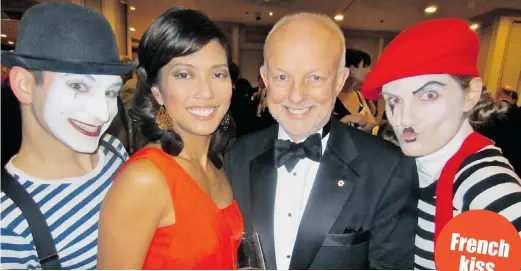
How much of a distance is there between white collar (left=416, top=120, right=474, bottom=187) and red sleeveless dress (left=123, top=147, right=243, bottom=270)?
75 centimetres

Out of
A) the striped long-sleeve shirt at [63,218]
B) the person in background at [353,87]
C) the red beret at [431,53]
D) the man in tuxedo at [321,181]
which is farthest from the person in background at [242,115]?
the red beret at [431,53]

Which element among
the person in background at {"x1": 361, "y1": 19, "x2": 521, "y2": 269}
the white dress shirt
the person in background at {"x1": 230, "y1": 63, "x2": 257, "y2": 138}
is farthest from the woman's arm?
the person in background at {"x1": 230, "y1": 63, "x2": 257, "y2": 138}

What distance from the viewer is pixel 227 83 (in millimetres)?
1381

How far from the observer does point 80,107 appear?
3.61ft

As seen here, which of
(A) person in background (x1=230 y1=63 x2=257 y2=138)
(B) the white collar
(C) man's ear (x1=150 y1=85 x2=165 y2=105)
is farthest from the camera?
(A) person in background (x1=230 y1=63 x2=257 y2=138)

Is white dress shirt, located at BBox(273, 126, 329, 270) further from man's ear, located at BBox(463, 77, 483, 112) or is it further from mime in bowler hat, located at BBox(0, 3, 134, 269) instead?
mime in bowler hat, located at BBox(0, 3, 134, 269)

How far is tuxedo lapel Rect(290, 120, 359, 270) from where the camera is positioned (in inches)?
50.4

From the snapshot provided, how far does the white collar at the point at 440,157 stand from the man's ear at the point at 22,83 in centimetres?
135

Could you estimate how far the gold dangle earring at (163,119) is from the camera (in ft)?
4.43

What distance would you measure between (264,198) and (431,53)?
2.69 feet

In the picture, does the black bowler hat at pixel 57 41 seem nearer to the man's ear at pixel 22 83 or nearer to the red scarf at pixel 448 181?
the man's ear at pixel 22 83

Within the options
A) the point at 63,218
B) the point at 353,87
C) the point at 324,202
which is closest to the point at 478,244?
the point at 324,202

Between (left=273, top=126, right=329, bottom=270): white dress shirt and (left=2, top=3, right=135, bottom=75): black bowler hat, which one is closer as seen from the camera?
(left=2, top=3, right=135, bottom=75): black bowler hat

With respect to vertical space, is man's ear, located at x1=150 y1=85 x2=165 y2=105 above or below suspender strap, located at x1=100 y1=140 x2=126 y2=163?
above
